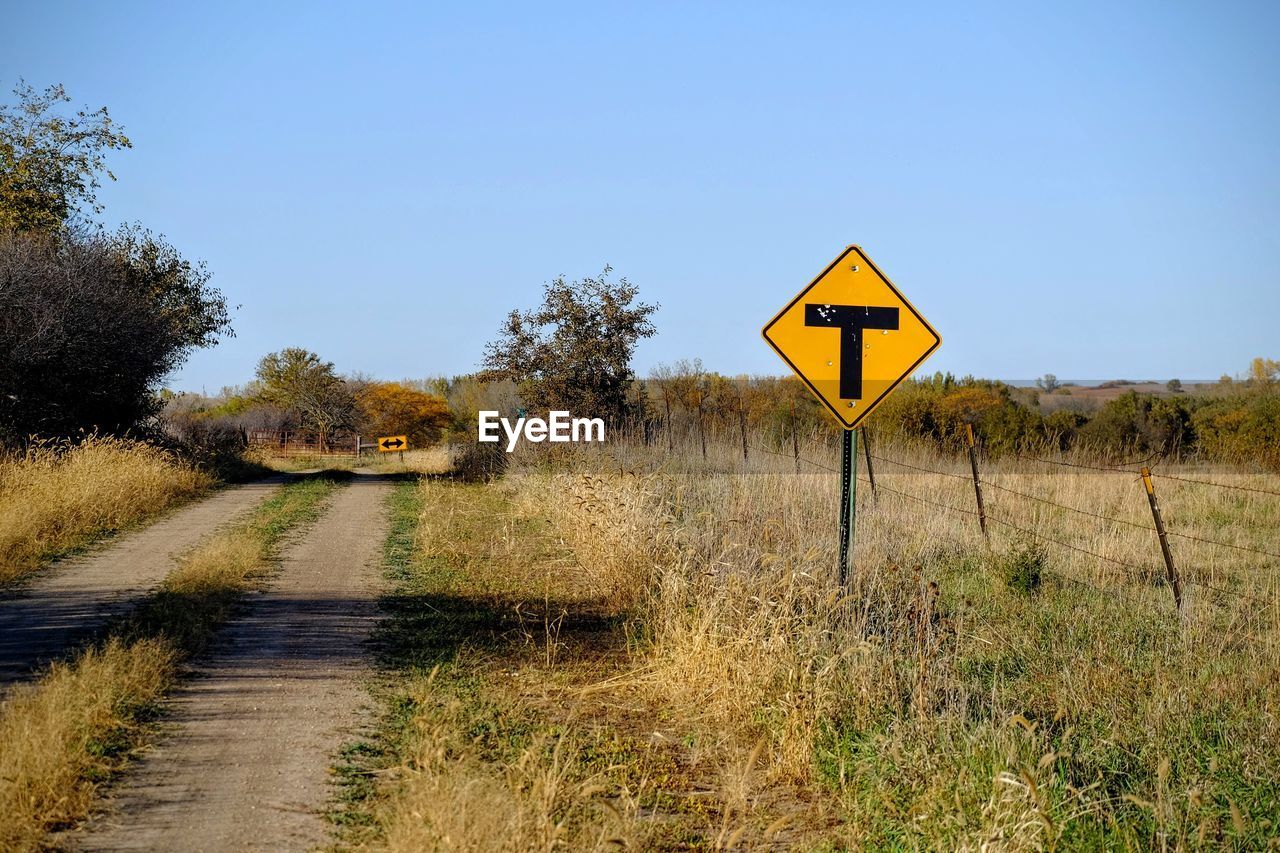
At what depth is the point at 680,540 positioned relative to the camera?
10578 mm

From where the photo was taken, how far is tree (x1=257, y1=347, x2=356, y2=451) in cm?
5900

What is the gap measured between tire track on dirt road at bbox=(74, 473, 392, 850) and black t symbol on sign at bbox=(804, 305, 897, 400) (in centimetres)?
422

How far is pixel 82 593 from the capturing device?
10.6 meters

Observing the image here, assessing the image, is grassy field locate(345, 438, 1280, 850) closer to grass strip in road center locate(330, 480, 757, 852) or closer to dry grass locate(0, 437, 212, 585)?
grass strip in road center locate(330, 480, 757, 852)

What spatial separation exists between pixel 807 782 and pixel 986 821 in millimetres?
1394

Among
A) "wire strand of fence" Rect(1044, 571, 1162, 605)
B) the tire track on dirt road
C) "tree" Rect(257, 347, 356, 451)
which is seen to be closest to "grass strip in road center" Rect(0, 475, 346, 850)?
the tire track on dirt road

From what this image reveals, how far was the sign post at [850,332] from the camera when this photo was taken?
28.8 ft

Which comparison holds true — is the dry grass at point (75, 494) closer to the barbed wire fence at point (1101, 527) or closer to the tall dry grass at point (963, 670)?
the tall dry grass at point (963, 670)

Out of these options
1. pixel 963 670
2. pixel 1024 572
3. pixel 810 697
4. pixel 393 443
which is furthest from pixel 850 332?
pixel 393 443

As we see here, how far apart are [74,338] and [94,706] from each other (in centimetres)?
1788

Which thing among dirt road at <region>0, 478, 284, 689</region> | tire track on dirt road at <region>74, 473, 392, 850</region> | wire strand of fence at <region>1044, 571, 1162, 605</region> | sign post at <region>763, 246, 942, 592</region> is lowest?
tire track on dirt road at <region>74, 473, 392, 850</region>

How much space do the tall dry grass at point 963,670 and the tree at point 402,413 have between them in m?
50.4

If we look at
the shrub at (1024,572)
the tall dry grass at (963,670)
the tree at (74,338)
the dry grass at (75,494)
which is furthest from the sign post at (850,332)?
the tree at (74,338)

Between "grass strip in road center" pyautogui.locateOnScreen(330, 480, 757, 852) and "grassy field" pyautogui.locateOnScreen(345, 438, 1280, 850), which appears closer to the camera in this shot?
"grass strip in road center" pyautogui.locateOnScreen(330, 480, 757, 852)
